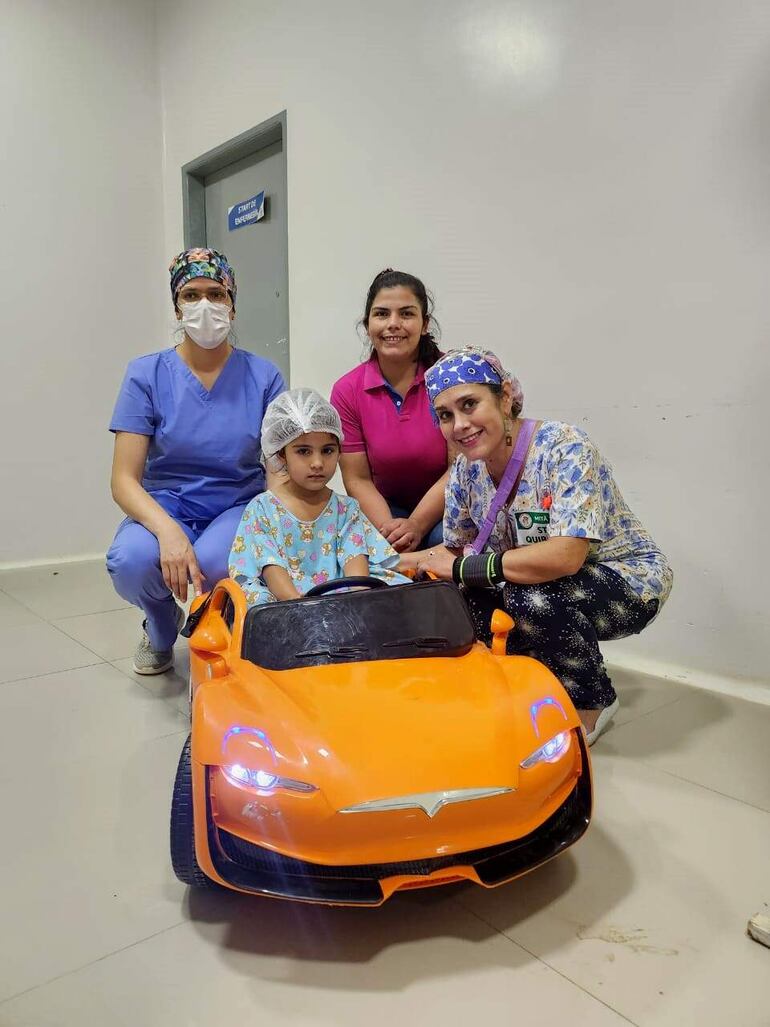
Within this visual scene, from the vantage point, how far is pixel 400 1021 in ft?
3.49

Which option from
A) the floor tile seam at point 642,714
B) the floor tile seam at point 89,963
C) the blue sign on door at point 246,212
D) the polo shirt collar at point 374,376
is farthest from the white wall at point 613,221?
the floor tile seam at point 89,963

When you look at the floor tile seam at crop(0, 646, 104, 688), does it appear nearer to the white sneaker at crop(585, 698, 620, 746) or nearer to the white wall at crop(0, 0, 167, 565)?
the white sneaker at crop(585, 698, 620, 746)

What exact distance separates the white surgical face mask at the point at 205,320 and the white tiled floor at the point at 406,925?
121 centimetres

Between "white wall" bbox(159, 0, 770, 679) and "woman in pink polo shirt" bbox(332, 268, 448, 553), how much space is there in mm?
496

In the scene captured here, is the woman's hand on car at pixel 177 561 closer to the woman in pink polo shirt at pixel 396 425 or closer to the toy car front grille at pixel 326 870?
the woman in pink polo shirt at pixel 396 425

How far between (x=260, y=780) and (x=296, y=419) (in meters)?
1.05

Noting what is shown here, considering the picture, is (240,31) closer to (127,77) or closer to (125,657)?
(127,77)

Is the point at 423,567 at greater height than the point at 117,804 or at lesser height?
greater

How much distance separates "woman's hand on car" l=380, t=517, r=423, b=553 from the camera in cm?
231

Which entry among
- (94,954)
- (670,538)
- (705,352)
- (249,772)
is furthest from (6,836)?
(705,352)

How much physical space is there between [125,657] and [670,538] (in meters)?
1.92

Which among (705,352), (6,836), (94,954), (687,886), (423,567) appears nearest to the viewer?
(94,954)

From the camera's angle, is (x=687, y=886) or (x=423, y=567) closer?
(x=687, y=886)

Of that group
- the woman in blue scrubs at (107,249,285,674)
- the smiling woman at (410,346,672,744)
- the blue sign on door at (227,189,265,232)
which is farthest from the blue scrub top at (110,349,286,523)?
the blue sign on door at (227,189,265,232)
